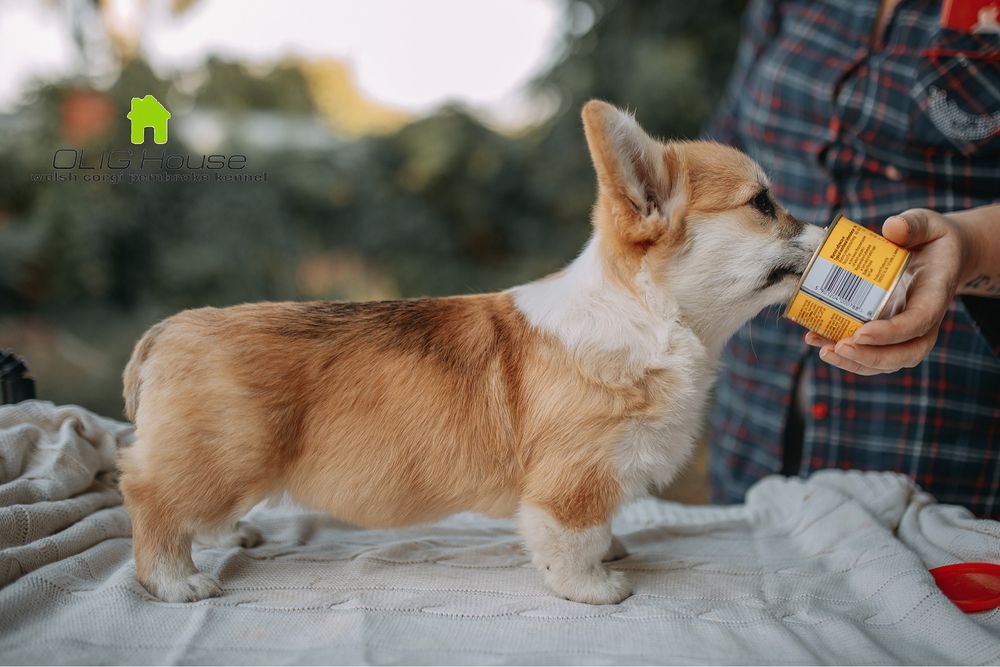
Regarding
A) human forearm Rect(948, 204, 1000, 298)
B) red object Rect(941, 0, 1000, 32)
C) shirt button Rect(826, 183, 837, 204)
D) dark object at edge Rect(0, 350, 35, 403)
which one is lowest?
dark object at edge Rect(0, 350, 35, 403)

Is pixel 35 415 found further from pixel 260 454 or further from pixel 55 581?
pixel 260 454

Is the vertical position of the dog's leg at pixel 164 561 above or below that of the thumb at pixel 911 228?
below

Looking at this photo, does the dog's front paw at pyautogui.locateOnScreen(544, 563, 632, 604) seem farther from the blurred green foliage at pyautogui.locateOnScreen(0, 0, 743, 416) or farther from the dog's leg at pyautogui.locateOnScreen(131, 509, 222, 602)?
the blurred green foliage at pyautogui.locateOnScreen(0, 0, 743, 416)

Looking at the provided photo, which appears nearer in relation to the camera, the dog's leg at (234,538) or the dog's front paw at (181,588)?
the dog's front paw at (181,588)

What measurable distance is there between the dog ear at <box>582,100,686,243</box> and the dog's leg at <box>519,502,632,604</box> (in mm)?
579

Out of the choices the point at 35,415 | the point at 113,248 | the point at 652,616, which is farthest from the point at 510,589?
the point at 113,248

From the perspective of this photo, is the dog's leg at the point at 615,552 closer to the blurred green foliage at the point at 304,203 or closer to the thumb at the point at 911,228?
the thumb at the point at 911,228

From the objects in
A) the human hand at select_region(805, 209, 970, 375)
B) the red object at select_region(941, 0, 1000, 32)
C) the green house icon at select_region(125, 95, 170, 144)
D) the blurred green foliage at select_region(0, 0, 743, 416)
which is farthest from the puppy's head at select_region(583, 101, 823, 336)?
the green house icon at select_region(125, 95, 170, 144)

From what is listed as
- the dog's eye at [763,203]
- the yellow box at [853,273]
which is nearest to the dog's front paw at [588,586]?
the yellow box at [853,273]

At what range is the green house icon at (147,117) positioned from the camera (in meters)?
2.91

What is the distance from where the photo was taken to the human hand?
1410 millimetres

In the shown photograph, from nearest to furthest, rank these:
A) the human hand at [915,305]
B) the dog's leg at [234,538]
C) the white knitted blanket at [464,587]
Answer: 1. the white knitted blanket at [464,587]
2. the human hand at [915,305]
3. the dog's leg at [234,538]

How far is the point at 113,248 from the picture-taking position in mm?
3117

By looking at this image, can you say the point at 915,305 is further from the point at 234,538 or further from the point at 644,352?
the point at 234,538
